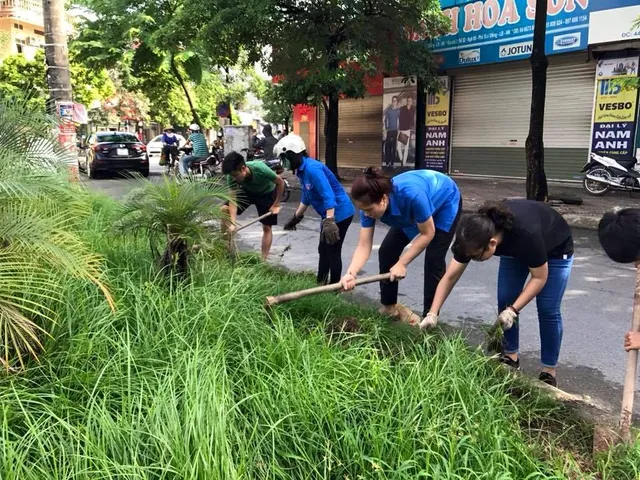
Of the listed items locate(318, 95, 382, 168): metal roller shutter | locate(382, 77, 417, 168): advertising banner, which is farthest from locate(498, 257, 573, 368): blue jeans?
locate(318, 95, 382, 168): metal roller shutter

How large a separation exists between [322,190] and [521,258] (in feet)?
6.48

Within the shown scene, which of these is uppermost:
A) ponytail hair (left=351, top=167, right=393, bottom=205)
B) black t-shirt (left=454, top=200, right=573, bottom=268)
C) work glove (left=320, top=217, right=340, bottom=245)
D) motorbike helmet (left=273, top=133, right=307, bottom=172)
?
motorbike helmet (left=273, top=133, right=307, bottom=172)

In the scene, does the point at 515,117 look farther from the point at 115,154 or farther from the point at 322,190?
the point at 115,154

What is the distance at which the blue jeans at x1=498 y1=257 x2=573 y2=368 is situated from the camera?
3.05 metres

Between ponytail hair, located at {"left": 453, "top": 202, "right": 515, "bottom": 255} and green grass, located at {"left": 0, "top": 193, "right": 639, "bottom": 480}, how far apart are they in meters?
0.53

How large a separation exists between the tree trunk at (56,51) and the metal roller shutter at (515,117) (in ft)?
33.1

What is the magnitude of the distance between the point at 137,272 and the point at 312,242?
4.20m

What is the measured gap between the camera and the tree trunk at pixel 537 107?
8.73 metres

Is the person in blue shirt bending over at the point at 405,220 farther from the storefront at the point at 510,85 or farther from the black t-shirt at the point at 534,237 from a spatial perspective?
the storefront at the point at 510,85

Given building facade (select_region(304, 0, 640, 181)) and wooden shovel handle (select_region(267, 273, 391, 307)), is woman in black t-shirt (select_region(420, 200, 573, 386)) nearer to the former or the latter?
wooden shovel handle (select_region(267, 273, 391, 307))

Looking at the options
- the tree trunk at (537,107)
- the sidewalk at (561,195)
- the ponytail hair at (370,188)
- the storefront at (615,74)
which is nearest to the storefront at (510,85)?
the storefront at (615,74)

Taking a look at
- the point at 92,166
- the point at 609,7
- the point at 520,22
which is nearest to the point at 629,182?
the point at 609,7

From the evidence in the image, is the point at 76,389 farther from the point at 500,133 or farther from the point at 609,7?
the point at 500,133

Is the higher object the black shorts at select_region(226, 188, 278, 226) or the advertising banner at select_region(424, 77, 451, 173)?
the advertising banner at select_region(424, 77, 451, 173)
